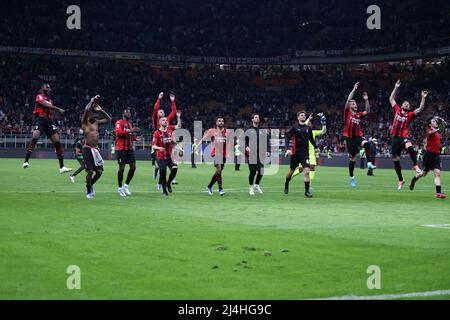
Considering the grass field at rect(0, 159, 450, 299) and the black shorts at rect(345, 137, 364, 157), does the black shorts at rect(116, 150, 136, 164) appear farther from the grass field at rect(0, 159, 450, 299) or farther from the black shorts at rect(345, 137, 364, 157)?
Result: the black shorts at rect(345, 137, 364, 157)

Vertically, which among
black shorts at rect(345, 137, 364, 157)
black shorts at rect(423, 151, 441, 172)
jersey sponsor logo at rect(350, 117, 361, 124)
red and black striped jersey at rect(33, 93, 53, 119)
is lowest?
black shorts at rect(423, 151, 441, 172)

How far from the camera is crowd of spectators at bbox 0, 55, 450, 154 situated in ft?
221

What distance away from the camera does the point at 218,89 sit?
255 ft

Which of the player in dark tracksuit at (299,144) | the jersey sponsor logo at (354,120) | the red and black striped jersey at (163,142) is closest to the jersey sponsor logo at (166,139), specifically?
the red and black striped jersey at (163,142)

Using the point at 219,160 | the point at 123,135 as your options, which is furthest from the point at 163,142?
the point at 219,160

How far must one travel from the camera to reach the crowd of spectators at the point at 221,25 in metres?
75.3

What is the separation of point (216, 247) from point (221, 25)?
75273 mm

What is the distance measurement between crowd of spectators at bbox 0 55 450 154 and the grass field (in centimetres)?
4680

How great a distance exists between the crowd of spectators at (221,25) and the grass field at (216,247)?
59.4 meters

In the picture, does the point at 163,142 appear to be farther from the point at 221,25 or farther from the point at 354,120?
the point at 221,25

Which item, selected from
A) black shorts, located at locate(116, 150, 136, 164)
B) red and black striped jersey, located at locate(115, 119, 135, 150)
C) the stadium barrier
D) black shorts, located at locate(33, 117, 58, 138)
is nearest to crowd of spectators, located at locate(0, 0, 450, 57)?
the stadium barrier

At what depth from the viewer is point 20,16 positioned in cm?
7794

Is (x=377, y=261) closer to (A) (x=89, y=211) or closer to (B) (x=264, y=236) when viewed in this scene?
(B) (x=264, y=236)
